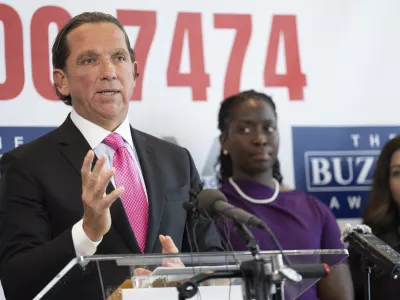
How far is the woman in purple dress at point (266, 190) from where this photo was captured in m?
3.69

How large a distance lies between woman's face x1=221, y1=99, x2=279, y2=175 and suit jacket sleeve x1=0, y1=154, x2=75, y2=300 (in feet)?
5.09

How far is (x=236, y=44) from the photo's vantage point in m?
4.19

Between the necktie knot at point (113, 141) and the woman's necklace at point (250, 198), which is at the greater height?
the necktie knot at point (113, 141)

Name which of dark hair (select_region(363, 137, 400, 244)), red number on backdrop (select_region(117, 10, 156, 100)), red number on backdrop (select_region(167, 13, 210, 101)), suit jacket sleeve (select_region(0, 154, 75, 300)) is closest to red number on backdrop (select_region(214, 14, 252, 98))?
red number on backdrop (select_region(167, 13, 210, 101))

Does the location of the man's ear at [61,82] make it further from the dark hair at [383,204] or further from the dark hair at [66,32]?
the dark hair at [383,204]

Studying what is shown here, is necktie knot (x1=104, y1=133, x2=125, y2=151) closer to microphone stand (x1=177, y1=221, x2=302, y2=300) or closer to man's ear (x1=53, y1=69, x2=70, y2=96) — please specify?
man's ear (x1=53, y1=69, x2=70, y2=96)

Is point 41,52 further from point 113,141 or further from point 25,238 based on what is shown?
point 25,238

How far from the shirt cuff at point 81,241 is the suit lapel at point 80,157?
270mm

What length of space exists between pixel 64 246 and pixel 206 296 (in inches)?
21.3

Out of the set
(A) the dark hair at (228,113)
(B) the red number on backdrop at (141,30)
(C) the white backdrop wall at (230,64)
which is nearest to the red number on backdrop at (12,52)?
(C) the white backdrop wall at (230,64)

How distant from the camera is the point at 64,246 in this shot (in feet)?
7.45

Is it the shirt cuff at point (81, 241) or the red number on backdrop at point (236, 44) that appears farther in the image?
the red number on backdrop at point (236, 44)

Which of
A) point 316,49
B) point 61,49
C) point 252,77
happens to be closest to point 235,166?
point 252,77

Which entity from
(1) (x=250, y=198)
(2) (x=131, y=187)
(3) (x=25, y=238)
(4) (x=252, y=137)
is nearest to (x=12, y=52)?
(4) (x=252, y=137)
